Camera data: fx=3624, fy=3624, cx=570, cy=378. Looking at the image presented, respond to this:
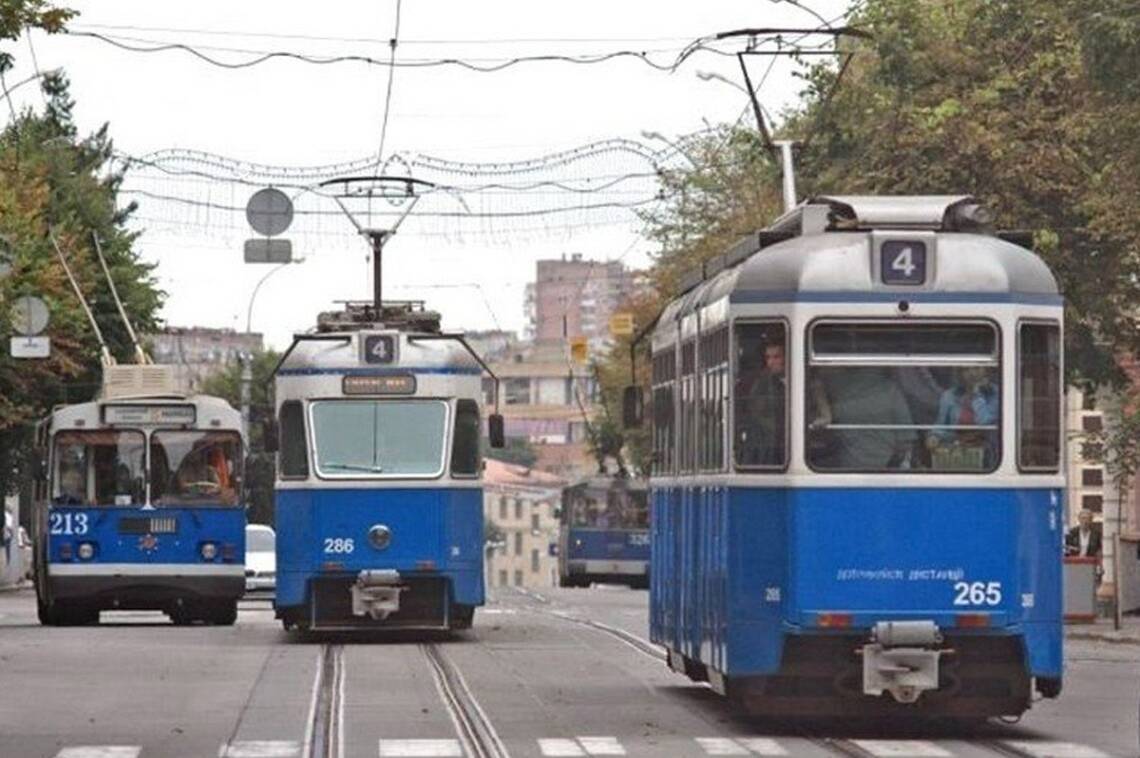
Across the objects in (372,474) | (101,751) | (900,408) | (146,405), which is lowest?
(101,751)

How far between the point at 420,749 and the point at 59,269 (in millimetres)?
39544

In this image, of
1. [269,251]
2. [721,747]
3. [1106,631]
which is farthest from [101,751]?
[269,251]

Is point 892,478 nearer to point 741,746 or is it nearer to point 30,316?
point 741,746

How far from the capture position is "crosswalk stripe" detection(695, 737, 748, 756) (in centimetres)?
1983

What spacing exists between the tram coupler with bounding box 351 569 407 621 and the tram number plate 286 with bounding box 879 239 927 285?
14.3 meters

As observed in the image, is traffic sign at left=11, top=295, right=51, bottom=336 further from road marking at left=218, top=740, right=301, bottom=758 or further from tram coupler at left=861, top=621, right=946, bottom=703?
tram coupler at left=861, top=621, right=946, bottom=703

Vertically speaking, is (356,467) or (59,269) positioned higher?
(59,269)

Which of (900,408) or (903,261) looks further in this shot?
(903,261)

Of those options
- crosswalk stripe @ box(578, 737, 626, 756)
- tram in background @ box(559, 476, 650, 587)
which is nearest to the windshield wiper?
crosswalk stripe @ box(578, 737, 626, 756)

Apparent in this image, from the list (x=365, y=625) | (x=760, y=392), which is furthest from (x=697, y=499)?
(x=365, y=625)

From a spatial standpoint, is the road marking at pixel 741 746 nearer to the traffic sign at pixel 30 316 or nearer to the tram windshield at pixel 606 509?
the traffic sign at pixel 30 316

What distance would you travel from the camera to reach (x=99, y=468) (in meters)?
40.8

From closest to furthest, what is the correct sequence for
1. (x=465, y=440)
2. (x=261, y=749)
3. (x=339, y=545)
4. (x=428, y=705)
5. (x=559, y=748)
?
A: (x=559, y=748) → (x=261, y=749) → (x=428, y=705) → (x=339, y=545) → (x=465, y=440)

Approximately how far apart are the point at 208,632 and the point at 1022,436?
1923cm
